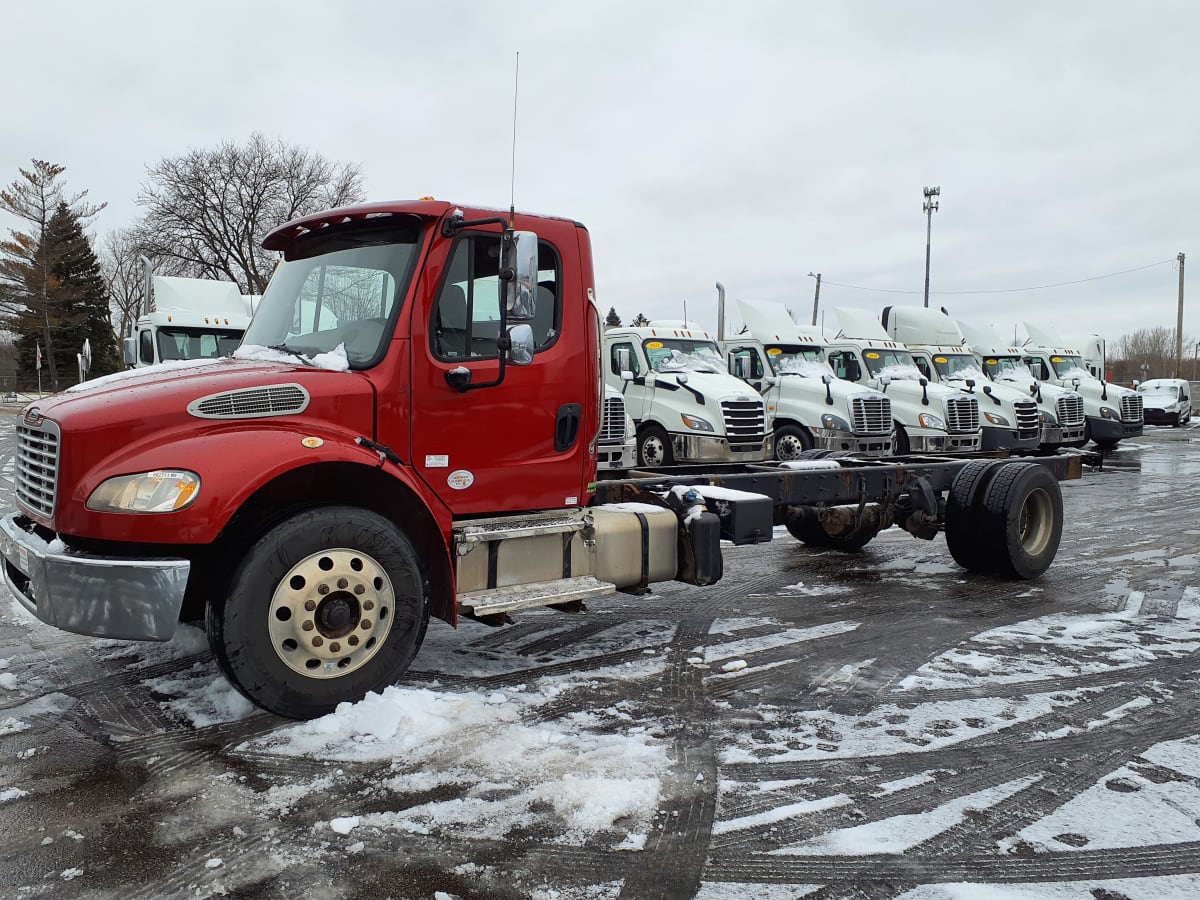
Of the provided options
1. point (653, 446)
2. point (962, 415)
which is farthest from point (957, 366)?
point (653, 446)

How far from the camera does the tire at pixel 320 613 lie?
13.6 ft

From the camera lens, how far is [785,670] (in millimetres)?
5398

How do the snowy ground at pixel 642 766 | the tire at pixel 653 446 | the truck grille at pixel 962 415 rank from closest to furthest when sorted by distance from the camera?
the snowy ground at pixel 642 766 < the tire at pixel 653 446 < the truck grille at pixel 962 415

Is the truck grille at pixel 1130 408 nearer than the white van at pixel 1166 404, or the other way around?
the truck grille at pixel 1130 408

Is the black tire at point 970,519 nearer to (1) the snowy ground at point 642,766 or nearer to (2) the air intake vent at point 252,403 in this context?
(1) the snowy ground at point 642,766

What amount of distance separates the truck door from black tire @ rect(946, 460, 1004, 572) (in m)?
4.09

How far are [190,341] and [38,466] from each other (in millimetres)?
10677

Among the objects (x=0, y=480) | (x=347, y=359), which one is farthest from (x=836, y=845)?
(x=0, y=480)

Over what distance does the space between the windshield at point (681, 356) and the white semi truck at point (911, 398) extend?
4064 mm

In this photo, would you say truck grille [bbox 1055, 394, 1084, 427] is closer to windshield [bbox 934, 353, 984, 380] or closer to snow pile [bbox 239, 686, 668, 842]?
windshield [bbox 934, 353, 984, 380]

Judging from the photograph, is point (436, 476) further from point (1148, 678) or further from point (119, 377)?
point (1148, 678)

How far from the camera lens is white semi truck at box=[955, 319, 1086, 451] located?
72.8ft

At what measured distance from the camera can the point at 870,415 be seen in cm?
1692

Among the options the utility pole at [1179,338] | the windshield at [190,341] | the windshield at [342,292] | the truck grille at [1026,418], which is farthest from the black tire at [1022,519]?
the utility pole at [1179,338]
